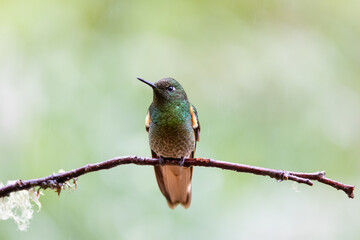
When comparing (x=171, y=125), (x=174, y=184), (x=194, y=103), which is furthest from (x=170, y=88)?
(x=194, y=103)

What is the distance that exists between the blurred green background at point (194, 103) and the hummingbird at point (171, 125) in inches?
21.4

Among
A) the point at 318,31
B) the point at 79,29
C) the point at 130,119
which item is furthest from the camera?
the point at 318,31

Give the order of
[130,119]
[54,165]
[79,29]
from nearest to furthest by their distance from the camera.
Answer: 1. [54,165]
2. [130,119]
3. [79,29]

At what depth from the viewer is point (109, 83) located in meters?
3.18

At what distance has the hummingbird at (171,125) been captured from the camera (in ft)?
7.39

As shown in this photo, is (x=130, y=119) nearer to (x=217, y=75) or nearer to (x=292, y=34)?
(x=217, y=75)

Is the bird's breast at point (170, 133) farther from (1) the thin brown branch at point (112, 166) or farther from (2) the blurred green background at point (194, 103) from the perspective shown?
(1) the thin brown branch at point (112, 166)

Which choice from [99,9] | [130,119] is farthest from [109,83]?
[99,9]

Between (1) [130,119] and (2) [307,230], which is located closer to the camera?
(2) [307,230]

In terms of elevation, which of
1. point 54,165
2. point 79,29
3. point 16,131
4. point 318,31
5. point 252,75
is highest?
point 318,31

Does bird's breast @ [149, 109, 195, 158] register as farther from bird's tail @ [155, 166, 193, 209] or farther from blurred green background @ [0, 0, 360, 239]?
blurred green background @ [0, 0, 360, 239]

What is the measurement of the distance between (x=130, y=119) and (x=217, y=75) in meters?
0.92

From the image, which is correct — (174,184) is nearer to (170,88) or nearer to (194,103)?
(170,88)

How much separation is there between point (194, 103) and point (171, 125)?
3.34ft
